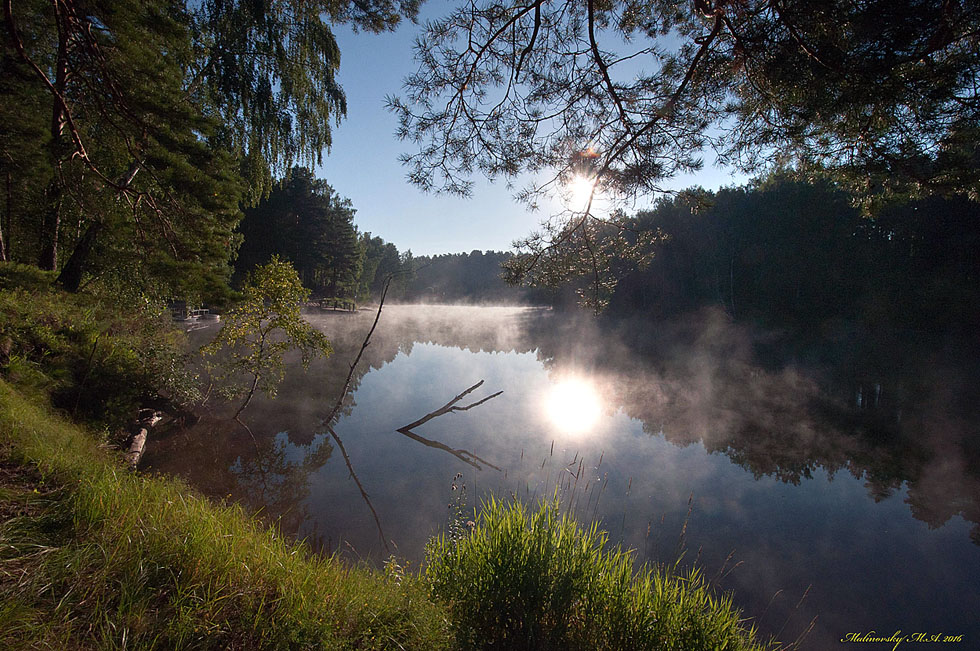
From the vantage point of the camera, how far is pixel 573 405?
9320mm

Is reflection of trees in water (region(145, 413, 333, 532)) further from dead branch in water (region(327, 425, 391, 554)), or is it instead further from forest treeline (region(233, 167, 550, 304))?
forest treeline (region(233, 167, 550, 304))

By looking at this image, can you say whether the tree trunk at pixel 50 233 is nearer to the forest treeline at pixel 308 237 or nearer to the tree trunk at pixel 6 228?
the tree trunk at pixel 6 228

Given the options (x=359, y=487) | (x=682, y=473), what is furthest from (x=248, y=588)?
(x=682, y=473)

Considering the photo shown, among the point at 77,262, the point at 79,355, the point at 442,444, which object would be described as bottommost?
the point at 442,444

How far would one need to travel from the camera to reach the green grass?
4.65 feet

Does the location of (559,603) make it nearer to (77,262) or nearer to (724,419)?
(724,419)

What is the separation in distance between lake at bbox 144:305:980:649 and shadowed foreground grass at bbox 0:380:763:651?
5.27ft

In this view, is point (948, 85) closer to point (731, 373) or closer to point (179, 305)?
point (731, 373)

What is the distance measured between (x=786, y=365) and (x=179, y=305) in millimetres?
29050

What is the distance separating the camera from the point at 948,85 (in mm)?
2361

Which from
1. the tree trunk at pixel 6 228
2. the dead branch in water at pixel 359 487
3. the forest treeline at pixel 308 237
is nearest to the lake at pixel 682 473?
the dead branch in water at pixel 359 487

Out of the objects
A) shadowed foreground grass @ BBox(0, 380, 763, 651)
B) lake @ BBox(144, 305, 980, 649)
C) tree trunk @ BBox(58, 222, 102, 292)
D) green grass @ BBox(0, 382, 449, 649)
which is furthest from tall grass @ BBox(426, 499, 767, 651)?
tree trunk @ BBox(58, 222, 102, 292)

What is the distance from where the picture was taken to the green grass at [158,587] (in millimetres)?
1416

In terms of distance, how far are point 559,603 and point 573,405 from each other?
7423 mm
